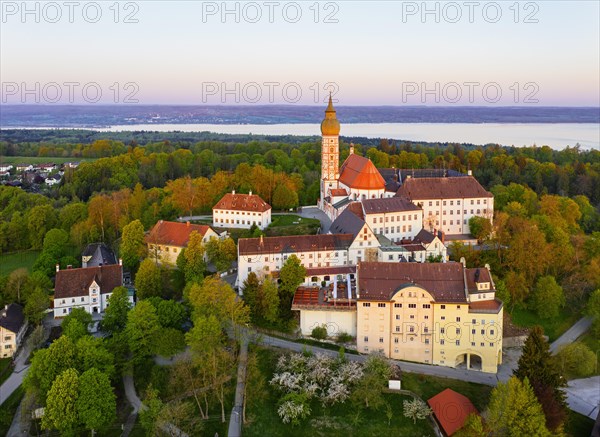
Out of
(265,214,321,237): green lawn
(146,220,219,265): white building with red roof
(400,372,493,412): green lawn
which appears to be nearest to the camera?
(400,372,493,412): green lawn

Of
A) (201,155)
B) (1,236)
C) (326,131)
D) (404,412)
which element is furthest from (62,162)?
(404,412)

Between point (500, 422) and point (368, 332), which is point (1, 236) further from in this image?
point (500, 422)

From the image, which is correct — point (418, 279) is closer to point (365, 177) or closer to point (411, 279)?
→ point (411, 279)

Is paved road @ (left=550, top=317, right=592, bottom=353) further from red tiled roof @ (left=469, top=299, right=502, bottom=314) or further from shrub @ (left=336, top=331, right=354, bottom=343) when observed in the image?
shrub @ (left=336, top=331, right=354, bottom=343)

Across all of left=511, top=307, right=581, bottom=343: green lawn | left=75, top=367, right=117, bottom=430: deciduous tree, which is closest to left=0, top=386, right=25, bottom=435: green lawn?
left=75, top=367, right=117, bottom=430: deciduous tree

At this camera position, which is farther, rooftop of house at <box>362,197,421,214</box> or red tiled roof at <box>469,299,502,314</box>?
rooftop of house at <box>362,197,421,214</box>

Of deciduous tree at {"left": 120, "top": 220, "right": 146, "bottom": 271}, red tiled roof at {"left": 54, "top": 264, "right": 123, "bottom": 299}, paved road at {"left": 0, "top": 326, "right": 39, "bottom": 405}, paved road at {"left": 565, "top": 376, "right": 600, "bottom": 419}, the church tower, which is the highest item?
the church tower

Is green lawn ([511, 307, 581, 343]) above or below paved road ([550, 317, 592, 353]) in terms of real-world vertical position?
above
